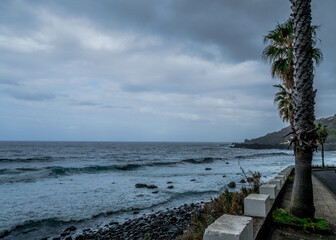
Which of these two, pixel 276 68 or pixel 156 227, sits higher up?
pixel 276 68

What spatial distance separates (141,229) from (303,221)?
19.7 feet

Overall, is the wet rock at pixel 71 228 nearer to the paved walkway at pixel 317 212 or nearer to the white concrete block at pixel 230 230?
the paved walkway at pixel 317 212

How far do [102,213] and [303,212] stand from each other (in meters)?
9.29

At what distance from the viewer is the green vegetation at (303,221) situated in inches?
193

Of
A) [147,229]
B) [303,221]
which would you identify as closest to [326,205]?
[303,221]

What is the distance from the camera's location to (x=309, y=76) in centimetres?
536

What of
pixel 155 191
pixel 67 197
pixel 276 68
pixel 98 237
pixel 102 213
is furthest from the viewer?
pixel 155 191

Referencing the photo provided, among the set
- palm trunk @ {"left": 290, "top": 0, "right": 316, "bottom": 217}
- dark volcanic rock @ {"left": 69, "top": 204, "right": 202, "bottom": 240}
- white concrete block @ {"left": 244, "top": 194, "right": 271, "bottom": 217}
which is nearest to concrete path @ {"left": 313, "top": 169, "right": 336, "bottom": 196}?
palm trunk @ {"left": 290, "top": 0, "right": 316, "bottom": 217}

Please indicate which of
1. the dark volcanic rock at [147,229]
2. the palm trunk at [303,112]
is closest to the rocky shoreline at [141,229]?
the dark volcanic rock at [147,229]

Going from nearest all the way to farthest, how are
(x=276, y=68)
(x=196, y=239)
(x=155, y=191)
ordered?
(x=196, y=239), (x=276, y=68), (x=155, y=191)

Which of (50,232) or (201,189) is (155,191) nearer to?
(201,189)

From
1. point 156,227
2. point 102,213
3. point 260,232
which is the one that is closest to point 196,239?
point 260,232

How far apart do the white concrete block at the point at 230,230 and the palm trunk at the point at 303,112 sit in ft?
9.30

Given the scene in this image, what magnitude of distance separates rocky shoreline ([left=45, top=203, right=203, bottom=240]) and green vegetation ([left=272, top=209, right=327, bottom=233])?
3.66 m
